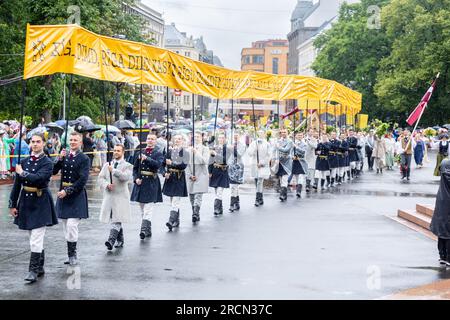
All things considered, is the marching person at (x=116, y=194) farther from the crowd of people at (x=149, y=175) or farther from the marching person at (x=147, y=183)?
the marching person at (x=147, y=183)

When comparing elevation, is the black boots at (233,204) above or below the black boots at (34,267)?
above

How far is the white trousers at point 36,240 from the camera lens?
9961mm

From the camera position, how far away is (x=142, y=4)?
435ft

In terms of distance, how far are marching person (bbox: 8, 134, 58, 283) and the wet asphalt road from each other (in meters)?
0.55

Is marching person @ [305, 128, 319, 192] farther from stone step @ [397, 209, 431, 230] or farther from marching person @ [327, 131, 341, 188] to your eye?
stone step @ [397, 209, 431, 230]

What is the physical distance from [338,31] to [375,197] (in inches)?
2127

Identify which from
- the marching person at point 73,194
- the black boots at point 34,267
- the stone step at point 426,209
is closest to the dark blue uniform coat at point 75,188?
the marching person at point 73,194

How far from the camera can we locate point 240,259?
11.6 m

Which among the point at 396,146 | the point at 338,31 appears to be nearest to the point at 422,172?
the point at 396,146

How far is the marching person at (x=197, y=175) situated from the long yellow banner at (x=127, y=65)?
49.0 inches

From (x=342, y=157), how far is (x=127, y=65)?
51.6 feet

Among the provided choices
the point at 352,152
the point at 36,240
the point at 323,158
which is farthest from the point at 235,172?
the point at 352,152

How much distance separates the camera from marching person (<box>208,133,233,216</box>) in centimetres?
1764

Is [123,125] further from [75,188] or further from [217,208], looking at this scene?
[75,188]
